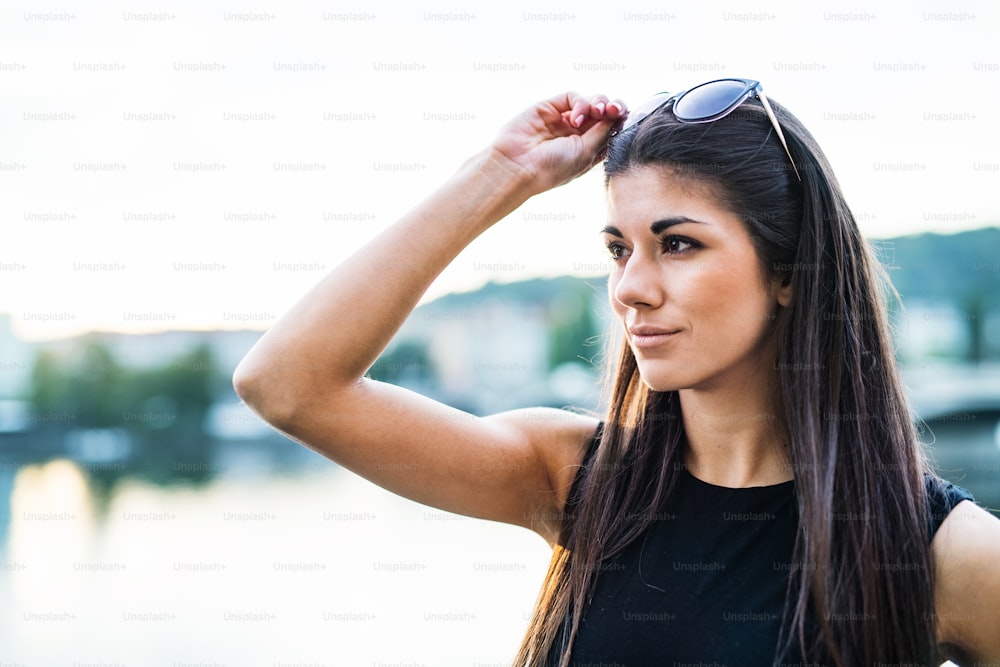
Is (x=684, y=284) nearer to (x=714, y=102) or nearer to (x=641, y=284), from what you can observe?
(x=641, y=284)

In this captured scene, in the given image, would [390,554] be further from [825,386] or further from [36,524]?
[825,386]

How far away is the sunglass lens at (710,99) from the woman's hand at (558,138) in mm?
199

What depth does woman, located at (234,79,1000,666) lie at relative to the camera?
1.60m

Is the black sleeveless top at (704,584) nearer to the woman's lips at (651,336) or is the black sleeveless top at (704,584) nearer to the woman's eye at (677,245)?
the woman's lips at (651,336)

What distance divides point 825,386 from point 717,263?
348mm

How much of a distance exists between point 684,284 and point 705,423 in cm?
36

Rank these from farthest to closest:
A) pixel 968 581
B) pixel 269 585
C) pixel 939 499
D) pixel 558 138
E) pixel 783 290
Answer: pixel 269 585 < pixel 558 138 < pixel 783 290 < pixel 939 499 < pixel 968 581

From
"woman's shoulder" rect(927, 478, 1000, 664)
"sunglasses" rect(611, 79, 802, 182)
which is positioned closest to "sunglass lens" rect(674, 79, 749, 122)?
"sunglasses" rect(611, 79, 802, 182)

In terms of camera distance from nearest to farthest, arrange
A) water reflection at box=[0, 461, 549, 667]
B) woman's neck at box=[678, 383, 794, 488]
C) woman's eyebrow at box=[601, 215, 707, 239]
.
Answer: woman's eyebrow at box=[601, 215, 707, 239], woman's neck at box=[678, 383, 794, 488], water reflection at box=[0, 461, 549, 667]

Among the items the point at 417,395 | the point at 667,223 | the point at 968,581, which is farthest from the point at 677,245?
the point at 968,581

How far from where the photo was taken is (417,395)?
6.27ft

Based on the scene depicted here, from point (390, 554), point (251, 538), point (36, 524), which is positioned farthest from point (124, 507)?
point (390, 554)

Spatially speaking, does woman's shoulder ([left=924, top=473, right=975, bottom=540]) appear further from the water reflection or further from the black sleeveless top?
the water reflection

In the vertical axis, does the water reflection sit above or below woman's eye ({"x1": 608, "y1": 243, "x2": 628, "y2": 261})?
below
